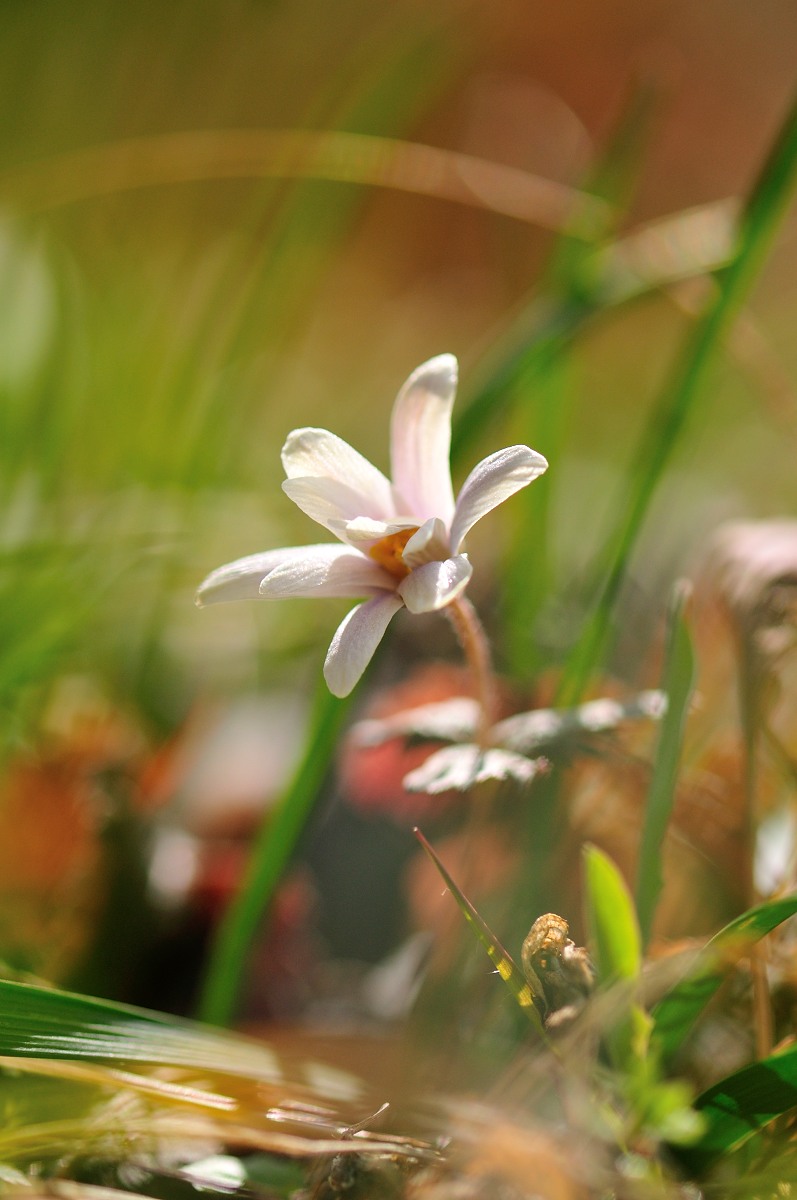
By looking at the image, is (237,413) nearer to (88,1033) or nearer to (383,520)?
(383,520)

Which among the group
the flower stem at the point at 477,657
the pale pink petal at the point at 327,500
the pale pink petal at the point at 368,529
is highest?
the pale pink petal at the point at 327,500

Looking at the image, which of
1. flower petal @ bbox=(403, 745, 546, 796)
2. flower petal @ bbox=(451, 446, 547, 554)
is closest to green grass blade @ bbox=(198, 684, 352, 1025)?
flower petal @ bbox=(403, 745, 546, 796)

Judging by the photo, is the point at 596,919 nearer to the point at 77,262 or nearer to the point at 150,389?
the point at 150,389

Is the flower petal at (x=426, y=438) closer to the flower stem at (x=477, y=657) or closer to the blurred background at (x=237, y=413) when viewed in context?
the flower stem at (x=477, y=657)

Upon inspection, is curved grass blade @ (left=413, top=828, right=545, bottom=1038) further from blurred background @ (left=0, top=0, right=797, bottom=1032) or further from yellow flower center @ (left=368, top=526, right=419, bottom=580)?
blurred background @ (left=0, top=0, right=797, bottom=1032)

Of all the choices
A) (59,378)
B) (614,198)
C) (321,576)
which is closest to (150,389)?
(59,378)

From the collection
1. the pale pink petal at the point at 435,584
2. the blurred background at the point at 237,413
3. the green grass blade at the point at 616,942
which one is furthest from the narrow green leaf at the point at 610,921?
the blurred background at the point at 237,413

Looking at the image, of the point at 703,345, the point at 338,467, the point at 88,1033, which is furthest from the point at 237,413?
the point at 88,1033
